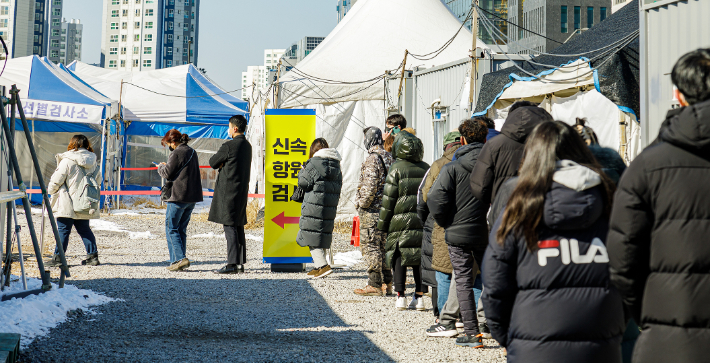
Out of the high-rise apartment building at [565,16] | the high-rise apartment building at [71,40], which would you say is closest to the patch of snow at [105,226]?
the high-rise apartment building at [565,16]

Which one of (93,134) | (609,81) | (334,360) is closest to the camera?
(334,360)

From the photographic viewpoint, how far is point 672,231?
2.30 m

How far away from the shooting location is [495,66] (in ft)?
34.9

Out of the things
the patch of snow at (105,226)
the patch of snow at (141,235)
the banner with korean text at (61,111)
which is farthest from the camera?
the banner with korean text at (61,111)

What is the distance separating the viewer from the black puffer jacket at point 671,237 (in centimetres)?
226

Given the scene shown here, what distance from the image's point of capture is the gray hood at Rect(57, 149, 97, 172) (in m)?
9.08

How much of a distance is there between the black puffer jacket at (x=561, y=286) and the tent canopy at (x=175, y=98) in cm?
1888

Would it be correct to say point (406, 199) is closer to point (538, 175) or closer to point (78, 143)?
point (538, 175)

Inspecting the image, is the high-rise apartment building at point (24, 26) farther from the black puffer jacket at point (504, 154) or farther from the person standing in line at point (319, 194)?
the black puffer jacket at point (504, 154)

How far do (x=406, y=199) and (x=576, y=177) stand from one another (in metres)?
3.93

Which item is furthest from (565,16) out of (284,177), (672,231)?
(672,231)

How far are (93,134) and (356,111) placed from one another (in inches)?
412

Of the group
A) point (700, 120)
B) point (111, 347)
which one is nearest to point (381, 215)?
point (111, 347)

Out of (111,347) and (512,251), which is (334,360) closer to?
(111,347)
